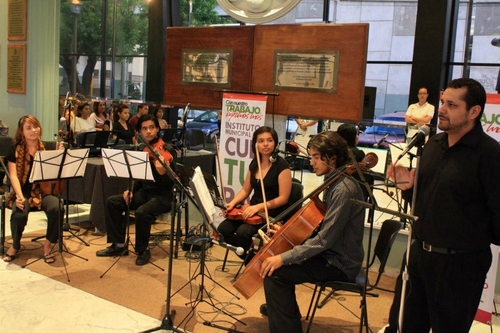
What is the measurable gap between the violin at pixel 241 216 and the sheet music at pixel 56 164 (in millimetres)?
1456

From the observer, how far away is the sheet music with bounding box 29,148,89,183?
453cm

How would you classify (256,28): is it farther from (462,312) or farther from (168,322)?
(462,312)

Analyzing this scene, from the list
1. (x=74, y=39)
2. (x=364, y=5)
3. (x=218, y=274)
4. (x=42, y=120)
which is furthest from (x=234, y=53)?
(x=74, y=39)

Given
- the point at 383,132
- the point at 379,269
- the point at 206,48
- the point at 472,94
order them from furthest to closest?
the point at 383,132 < the point at 206,48 < the point at 379,269 < the point at 472,94

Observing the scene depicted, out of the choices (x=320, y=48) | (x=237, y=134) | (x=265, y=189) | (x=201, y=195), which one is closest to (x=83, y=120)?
(x=237, y=134)

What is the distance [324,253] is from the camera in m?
3.20

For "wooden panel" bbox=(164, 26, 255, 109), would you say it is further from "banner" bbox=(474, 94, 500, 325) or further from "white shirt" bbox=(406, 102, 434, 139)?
"white shirt" bbox=(406, 102, 434, 139)

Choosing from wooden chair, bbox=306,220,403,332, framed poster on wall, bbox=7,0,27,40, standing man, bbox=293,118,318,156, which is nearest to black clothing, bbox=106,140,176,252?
wooden chair, bbox=306,220,403,332

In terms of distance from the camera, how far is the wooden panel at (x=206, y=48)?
5035 millimetres

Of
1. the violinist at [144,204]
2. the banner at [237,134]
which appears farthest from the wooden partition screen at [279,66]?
the violinist at [144,204]

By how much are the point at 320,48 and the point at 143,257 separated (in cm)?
247

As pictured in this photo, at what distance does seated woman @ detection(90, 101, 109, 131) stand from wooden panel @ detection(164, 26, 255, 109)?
3634 millimetres

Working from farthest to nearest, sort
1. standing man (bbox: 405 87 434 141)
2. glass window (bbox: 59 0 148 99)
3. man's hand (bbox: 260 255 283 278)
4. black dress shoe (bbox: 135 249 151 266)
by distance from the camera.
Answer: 1. glass window (bbox: 59 0 148 99)
2. standing man (bbox: 405 87 434 141)
3. black dress shoe (bbox: 135 249 151 266)
4. man's hand (bbox: 260 255 283 278)

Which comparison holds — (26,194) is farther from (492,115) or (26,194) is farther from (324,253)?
(492,115)
